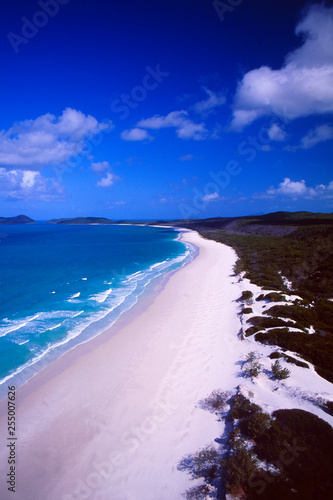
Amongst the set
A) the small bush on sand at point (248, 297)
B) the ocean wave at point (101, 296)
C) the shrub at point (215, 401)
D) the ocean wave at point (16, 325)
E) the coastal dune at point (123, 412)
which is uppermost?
the small bush on sand at point (248, 297)

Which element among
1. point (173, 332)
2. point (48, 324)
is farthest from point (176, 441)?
point (48, 324)

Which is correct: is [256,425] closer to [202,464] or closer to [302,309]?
[202,464]

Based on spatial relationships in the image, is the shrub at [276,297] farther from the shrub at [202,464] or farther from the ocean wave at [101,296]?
the ocean wave at [101,296]

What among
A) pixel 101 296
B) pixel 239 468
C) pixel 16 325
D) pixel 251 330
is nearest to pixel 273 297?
pixel 251 330

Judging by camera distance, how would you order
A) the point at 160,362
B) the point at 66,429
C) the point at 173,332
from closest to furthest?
the point at 66,429, the point at 160,362, the point at 173,332

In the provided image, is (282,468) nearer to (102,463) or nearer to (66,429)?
(102,463)

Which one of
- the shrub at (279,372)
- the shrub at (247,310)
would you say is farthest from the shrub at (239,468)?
the shrub at (247,310)
